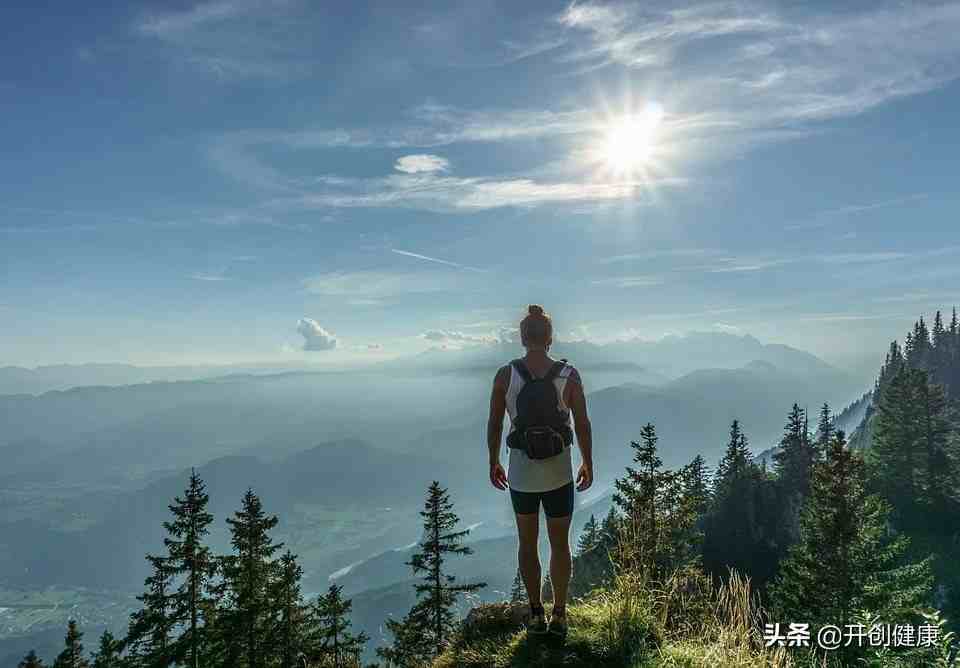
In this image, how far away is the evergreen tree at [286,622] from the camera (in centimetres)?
1970

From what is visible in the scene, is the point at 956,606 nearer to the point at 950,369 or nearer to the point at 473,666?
the point at 473,666

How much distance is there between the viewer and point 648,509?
63.6 feet

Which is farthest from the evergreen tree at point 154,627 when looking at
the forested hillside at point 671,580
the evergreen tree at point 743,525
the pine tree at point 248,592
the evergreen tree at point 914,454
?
the evergreen tree at point 914,454

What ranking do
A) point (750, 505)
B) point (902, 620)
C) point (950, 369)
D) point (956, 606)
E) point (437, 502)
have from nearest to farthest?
1. point (902, 620)
2. point (437, 502)
3. point (956, 606)
4. point (750, 505)
5. point (950, 369)

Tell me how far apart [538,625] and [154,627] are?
21.3m

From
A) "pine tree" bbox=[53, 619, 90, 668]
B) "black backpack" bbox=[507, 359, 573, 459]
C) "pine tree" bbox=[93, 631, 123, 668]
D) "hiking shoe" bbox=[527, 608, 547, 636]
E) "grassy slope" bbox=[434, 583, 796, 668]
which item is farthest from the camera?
"pine tree" bbox=[53, 619, 90, 668]

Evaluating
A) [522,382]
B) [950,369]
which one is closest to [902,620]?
[522,382]

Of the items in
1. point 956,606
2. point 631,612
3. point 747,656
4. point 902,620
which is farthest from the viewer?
point 956,606

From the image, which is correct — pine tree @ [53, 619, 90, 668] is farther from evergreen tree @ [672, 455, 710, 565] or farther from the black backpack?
the black backpack

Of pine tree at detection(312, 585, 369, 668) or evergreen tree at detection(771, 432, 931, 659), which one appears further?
pine tree at detection(312, 585, 369, 668)

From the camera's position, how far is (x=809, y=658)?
5.91m

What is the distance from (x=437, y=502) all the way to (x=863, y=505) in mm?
18178

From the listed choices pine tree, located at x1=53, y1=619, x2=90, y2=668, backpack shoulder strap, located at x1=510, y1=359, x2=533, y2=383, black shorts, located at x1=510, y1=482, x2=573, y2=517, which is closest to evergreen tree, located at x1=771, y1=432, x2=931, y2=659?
black shorts, located at x1=510, y1=482, x2=573, y2=517

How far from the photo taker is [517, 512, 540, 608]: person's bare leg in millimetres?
6027
